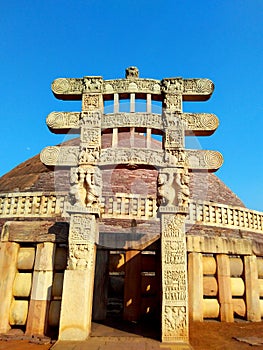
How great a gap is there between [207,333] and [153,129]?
4.33 metres

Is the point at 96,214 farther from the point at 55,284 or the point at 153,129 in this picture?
the point at 153,129

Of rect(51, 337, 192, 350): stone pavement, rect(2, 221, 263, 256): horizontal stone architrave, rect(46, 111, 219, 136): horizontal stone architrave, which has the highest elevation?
rect(46, 111, 219, 136): horizontal stone architrave

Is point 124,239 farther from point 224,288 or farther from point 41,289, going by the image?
point 224,288

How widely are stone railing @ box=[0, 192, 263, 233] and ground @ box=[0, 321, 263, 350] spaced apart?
4703 millimetres

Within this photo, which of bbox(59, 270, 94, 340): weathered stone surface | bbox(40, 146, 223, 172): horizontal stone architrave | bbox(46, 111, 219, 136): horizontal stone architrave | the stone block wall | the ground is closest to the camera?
the ground

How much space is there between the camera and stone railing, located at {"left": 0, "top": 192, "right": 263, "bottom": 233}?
1050 cm

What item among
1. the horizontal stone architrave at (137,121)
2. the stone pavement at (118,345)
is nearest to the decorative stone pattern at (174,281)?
the stone pavement at (118,345)

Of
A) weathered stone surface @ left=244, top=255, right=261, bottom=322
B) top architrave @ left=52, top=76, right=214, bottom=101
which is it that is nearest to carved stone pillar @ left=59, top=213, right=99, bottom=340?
top architrave @ left=52, top=76, right=214, bottom=101

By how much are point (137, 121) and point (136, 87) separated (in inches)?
32.5

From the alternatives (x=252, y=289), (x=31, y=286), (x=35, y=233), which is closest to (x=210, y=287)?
(x=252, y=289)

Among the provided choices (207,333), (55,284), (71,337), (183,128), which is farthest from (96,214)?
(207,333)

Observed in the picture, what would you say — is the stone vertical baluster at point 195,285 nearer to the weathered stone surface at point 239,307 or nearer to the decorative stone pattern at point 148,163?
the weathered stone surface at point 239,307

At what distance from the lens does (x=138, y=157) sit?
250 inches

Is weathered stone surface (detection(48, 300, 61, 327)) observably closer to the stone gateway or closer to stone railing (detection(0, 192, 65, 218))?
the stone gateway
